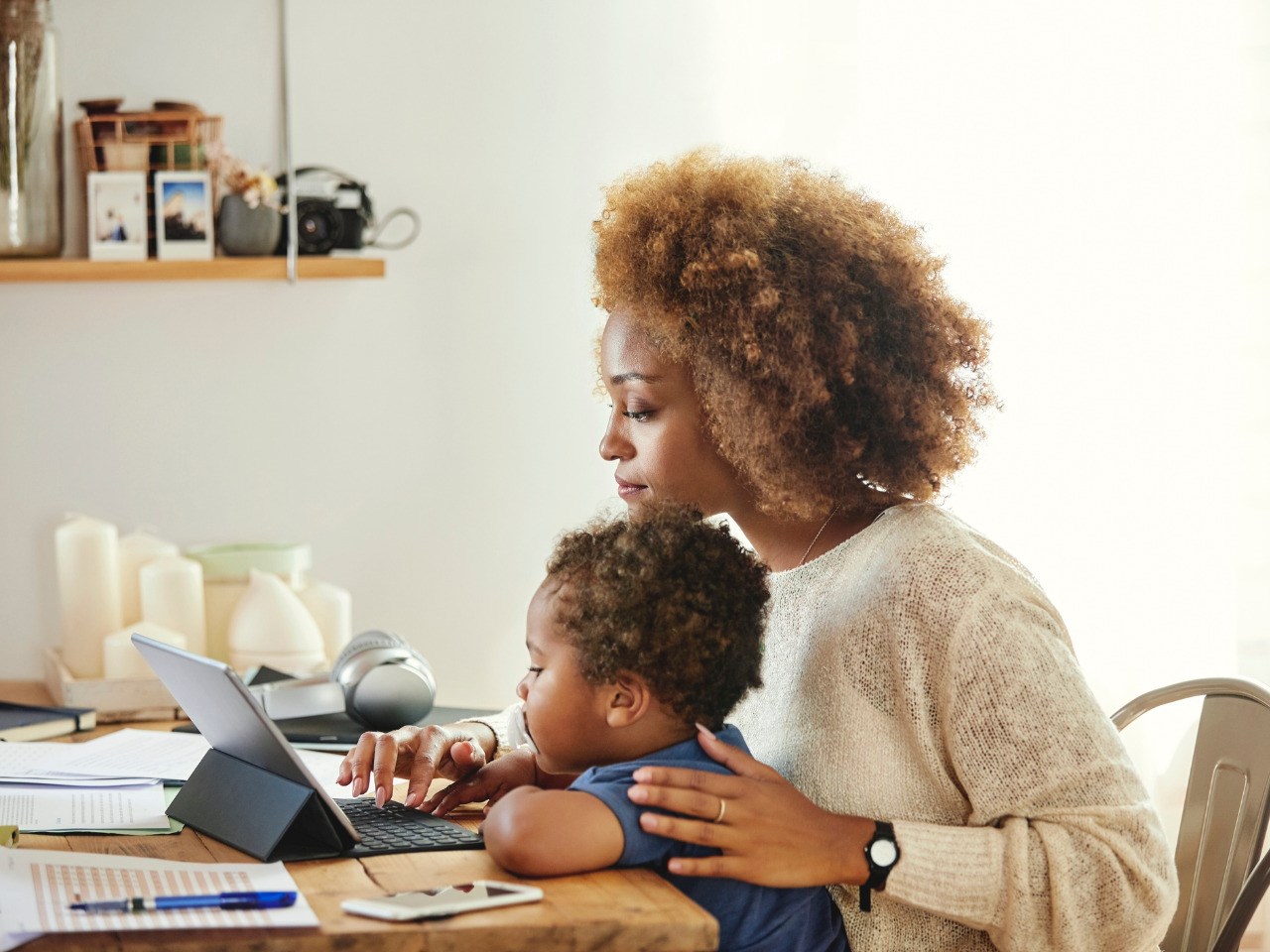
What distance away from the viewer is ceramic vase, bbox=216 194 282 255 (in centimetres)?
232

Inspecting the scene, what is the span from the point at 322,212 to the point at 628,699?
147cm

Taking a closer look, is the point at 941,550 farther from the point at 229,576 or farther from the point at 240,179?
the point at 240,179

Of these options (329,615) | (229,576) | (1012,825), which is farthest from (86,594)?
(1012,825)

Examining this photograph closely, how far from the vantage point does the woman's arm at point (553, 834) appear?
1.03m

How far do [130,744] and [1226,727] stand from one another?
130 centimetres

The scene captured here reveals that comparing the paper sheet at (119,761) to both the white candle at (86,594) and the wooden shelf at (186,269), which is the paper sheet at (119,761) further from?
the wooden shelf at (186,269)

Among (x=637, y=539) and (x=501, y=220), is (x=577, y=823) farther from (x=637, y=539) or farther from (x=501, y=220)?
(x=501, y=220)

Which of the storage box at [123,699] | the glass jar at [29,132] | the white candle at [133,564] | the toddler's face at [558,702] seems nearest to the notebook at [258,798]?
the toddler's face at [558,702]

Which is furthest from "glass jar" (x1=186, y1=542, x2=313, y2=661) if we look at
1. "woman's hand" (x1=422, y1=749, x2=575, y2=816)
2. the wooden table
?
the wooden table

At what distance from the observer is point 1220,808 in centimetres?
157

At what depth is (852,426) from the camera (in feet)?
4.42

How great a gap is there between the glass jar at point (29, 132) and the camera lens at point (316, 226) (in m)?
0.41

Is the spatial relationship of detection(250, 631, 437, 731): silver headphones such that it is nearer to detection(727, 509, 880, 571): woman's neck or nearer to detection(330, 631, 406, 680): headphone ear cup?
detection(330, 631, 406, 680): headphone ear cup

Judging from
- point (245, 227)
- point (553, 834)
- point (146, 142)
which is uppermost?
point (146, 142)
